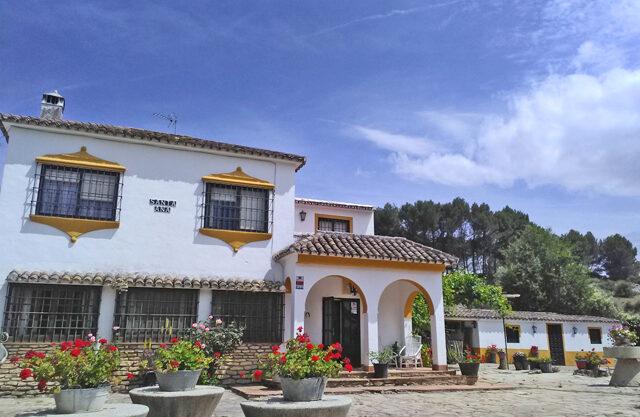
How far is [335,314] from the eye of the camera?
54.2 feet

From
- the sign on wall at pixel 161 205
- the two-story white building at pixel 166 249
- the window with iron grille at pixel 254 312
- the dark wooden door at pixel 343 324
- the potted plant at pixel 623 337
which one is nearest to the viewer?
the two-story white building at pixel 166 249

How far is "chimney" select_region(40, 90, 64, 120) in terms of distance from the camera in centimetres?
1553

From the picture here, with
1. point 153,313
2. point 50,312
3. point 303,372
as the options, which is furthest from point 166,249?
point 303,372

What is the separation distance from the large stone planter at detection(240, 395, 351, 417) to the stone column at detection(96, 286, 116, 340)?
8158mm

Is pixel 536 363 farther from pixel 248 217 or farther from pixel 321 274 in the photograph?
pixel 248 217

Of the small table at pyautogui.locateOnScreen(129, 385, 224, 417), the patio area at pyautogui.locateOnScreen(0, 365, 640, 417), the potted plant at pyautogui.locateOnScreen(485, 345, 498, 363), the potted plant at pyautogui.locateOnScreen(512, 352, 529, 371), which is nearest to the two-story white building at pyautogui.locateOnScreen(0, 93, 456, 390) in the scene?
the patio area at pyautogui.locateOnScreen(0, 365, 640, 417)

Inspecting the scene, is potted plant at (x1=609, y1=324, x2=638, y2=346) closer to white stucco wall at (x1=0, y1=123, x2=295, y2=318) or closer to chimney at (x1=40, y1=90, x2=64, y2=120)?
white stucco wall at (x1=0, y1=123, x2=295, y2=318)

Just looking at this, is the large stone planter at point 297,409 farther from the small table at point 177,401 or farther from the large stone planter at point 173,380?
the large stone planter at point 173,380

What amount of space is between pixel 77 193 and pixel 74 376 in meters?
9.16

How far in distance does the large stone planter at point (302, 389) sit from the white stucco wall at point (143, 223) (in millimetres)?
8168

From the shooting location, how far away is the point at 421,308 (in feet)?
70.6

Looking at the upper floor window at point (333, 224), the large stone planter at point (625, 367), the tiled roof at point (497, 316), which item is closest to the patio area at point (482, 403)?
the large stone planter at point (625, 367)

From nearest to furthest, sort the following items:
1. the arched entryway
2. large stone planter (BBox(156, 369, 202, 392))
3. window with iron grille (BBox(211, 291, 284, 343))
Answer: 1. large stone planter (BBox(156, 369, 202, 392))
2. window with iron grille (BBox(211, 291, 284, 343))
3. the arched entryway

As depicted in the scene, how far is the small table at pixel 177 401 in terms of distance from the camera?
697 centimetres
